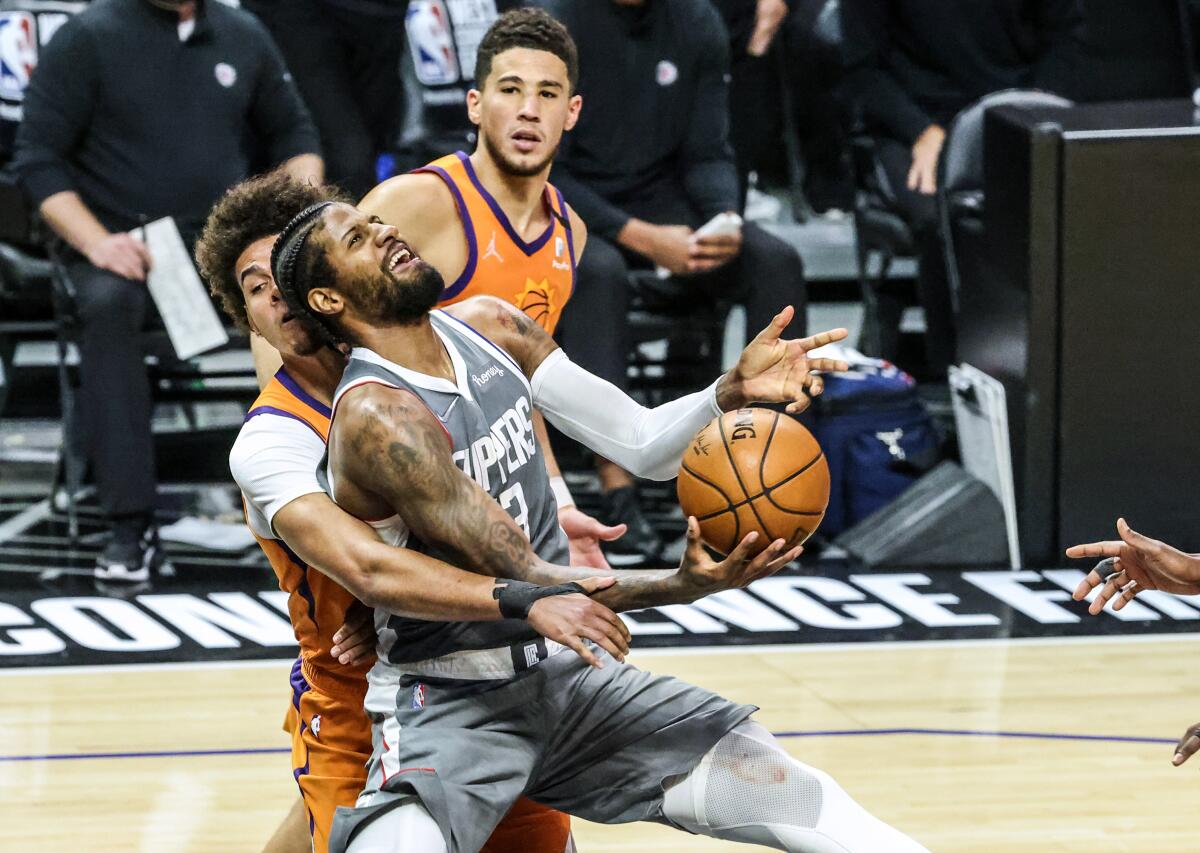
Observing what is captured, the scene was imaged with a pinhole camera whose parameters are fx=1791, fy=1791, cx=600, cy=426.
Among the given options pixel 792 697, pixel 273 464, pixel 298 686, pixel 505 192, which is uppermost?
pixel 505 192

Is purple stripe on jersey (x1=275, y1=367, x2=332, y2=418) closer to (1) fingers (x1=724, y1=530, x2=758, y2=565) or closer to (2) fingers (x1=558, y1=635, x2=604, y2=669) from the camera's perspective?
(2) fingers (x1=558, y1=635, x2=604, y2=669)

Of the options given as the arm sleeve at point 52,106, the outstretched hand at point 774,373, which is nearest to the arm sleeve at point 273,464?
the outstretched hand at point 774,373

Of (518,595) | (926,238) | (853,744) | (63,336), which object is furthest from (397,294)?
(926,238)

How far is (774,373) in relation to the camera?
10.9ft

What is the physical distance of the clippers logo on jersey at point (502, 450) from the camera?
10.3 feet

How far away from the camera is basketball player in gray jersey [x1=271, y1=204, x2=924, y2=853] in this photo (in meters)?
2.99

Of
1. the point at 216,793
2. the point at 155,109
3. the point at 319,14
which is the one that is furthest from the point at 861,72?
the point at 216,793

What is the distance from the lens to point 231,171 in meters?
6.75

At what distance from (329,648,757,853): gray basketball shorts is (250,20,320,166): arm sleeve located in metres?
4.00

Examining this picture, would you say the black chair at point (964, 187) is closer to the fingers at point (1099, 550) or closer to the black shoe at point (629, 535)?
the black shoe at point (629, 535)

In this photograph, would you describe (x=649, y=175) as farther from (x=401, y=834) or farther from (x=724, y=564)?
(x=401, y=834)

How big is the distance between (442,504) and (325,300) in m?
0.42

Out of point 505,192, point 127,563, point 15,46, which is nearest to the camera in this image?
point 505,192

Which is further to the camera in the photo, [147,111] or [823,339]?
[147,111]
